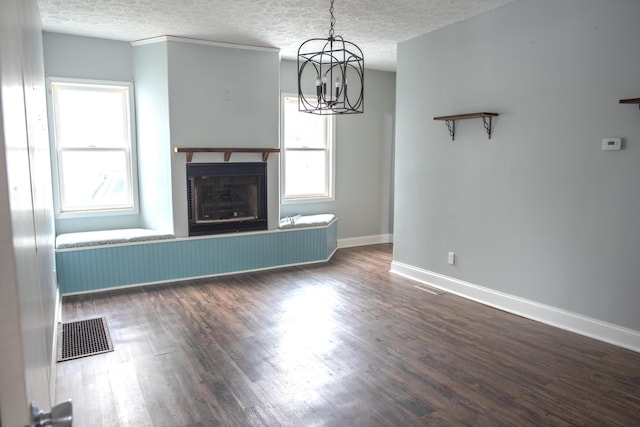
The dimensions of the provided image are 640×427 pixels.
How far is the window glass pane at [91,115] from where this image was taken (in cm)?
483

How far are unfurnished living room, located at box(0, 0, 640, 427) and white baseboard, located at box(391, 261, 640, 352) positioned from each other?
0.6 inches

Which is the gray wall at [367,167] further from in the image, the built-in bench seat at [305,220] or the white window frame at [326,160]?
the built-in bench seat at [305,220]

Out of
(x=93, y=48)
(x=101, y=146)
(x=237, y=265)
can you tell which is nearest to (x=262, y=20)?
(x=93, y=48)

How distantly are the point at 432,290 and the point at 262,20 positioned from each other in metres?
3.19

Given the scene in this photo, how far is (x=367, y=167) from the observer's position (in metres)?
6.86

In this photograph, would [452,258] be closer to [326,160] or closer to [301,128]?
[326,160]

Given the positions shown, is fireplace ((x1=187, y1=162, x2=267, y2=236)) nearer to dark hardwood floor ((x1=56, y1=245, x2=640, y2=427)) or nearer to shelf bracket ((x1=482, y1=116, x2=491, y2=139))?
dark hardwood floor ((x1=56, y1=245, x2=640, y2=427))

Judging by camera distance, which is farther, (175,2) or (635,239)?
(175,2)

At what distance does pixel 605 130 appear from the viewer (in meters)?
3.22

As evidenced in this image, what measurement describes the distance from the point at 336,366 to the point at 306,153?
3.90 m

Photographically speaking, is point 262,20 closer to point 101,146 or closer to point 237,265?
point 101,146

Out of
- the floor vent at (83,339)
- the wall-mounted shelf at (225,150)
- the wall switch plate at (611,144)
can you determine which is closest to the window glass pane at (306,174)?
the wall-mounted shelf at (225,150)

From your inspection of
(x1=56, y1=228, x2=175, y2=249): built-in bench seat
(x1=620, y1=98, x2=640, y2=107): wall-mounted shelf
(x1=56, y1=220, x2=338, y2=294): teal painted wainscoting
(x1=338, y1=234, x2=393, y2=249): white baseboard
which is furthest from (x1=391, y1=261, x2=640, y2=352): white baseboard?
(x1=56, y1=228, x2=175, y2=249): built-in bench seat

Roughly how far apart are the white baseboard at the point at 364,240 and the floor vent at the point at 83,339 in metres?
3.76
